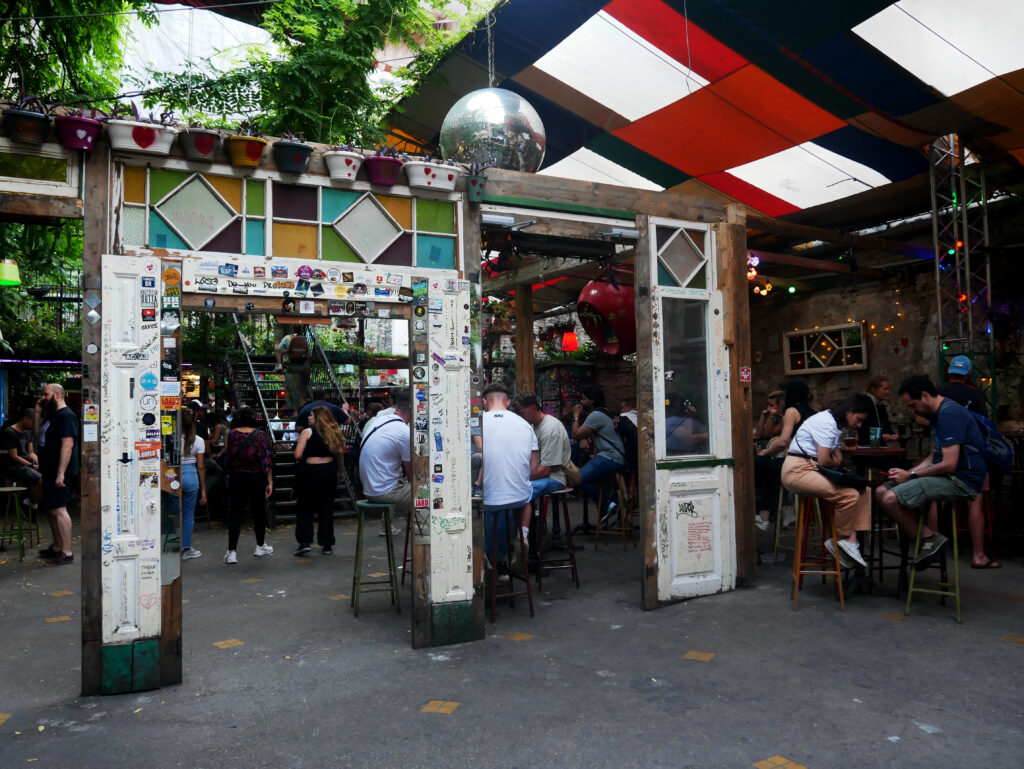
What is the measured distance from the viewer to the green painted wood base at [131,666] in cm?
407

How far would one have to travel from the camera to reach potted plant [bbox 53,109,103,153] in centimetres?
401

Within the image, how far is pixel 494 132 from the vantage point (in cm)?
565

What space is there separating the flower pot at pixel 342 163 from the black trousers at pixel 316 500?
13.5 feet

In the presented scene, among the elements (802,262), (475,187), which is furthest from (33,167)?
(802,262)

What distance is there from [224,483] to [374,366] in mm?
10134

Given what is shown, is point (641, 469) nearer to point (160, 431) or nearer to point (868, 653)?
point (868, 653)

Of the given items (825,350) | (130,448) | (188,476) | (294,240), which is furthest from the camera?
(825,350)

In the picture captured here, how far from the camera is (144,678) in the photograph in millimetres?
4137

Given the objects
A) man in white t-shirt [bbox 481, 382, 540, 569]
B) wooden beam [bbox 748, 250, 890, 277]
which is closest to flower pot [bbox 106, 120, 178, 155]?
man in white t-shirt [bbox 481, 382, 540, 569]

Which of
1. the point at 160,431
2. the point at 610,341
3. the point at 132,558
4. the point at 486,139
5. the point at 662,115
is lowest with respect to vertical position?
the point at 132,558

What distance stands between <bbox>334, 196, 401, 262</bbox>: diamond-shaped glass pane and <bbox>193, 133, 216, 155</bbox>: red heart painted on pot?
88cm

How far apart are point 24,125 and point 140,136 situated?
571 mm

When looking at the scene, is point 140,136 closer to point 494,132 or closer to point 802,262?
point 494,132

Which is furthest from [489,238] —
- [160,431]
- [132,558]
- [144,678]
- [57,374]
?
[57,374]
